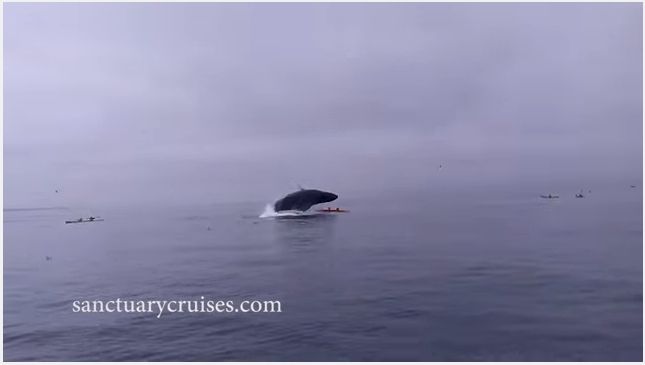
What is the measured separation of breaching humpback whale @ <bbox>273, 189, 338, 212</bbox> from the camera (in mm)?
55438

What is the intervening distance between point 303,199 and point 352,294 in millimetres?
35471

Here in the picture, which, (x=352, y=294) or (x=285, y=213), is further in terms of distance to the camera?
(x=285, y=213)

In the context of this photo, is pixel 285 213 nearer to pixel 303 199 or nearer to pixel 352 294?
pixel 303 199

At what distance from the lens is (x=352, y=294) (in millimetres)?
20359

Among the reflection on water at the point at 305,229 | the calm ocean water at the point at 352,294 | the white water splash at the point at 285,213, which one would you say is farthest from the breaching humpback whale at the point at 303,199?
the calm ocean water at the point at 352,294

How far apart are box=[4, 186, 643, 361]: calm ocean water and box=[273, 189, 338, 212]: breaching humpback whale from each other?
15.5 meters

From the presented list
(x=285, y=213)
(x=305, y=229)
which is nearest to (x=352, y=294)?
(x=305, y=229)

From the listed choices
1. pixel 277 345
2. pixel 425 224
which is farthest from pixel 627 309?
pixel 425 224

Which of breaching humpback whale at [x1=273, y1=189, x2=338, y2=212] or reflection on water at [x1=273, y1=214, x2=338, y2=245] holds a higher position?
breaching humpback whale at [x1=273, y1=189, x2=338, y2=212]

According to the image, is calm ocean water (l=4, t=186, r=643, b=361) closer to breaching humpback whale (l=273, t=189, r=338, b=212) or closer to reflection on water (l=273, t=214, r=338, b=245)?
reflection on water (l=273, t=214, r=338, b=245)

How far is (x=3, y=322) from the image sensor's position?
18.5m

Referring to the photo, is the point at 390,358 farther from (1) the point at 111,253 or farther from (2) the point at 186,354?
(1) the point at 111,253

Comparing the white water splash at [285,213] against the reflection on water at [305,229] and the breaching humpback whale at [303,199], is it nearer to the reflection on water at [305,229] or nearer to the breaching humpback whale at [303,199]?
the breaching humpback whale at [303,199]

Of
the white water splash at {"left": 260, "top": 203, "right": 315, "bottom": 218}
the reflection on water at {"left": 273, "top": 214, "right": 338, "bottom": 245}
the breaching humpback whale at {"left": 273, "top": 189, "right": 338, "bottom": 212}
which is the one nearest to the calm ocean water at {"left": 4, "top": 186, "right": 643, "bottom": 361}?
the reflection on water at {"left": 273, "top": 214, "right": 338, "bottom": 245}
